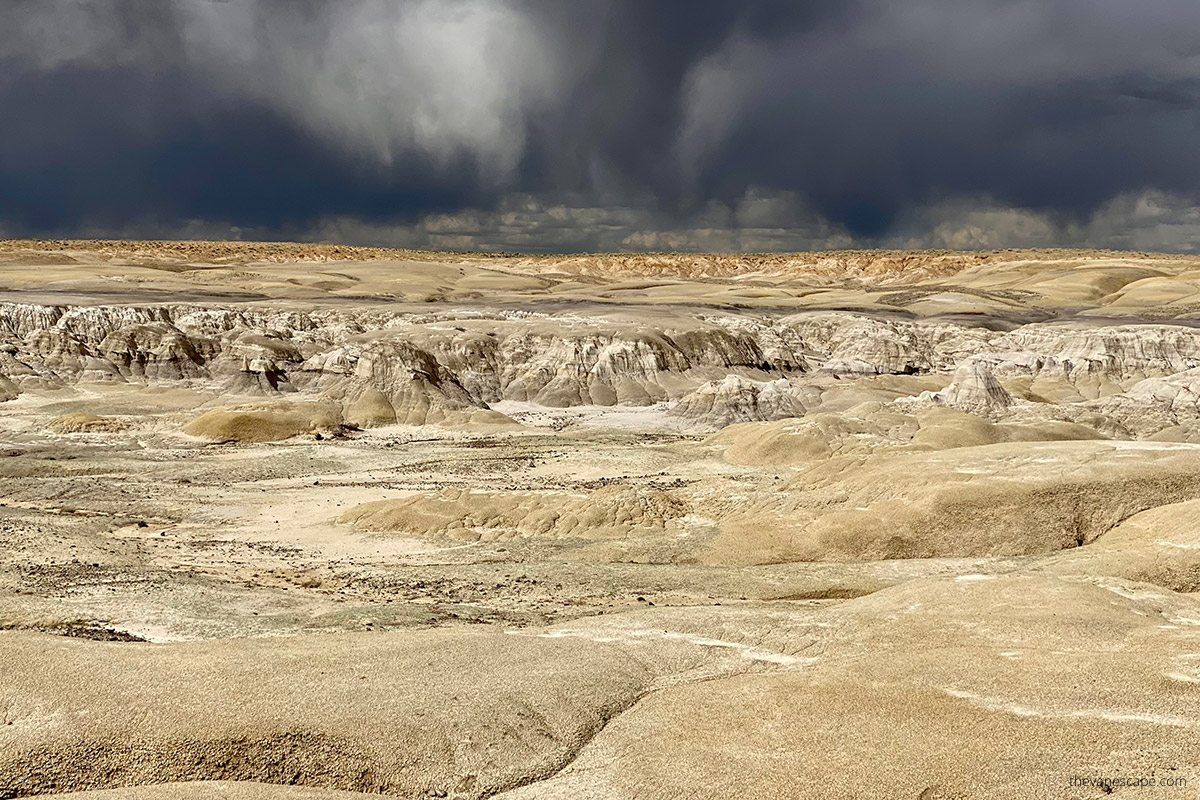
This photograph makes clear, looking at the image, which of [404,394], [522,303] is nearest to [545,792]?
[404,394]

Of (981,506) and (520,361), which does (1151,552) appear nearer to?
(981,506)

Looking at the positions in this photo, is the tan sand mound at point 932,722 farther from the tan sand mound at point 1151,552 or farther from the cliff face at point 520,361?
the cliff face at point 520,361

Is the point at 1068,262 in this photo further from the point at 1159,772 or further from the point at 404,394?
the point at 1159,772

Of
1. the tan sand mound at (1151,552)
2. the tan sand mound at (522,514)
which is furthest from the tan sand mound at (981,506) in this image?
the tan sand mound at (522,514)

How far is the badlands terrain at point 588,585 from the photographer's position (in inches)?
313

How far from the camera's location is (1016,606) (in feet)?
39.2

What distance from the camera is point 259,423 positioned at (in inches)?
1587

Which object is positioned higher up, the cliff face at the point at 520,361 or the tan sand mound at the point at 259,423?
the cliff face at the point at 520,361

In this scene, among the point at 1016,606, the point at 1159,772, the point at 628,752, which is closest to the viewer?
the point at 1159,772

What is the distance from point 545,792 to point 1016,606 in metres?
7.43

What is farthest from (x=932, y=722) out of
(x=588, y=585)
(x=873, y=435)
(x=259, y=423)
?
(x=259, y=423)

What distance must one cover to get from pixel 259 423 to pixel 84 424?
8399mm

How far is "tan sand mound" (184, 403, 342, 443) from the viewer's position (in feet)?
129

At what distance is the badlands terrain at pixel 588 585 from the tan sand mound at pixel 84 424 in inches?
17.1
